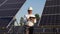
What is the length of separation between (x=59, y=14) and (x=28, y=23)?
871 centimetres

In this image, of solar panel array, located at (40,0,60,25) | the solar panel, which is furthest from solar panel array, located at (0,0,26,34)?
solar panel array, located at (40,0,60,25)

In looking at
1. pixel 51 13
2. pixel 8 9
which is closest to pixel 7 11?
pixel 8 9

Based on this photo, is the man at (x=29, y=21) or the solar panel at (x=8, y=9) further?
the solar panel at (x=8, y=9)

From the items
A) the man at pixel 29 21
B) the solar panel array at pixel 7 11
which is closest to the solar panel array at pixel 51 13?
the solar panel array at pixel 7 11

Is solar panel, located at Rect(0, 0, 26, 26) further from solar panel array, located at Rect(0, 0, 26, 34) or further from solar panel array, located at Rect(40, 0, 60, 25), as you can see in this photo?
solar panel array, located at Rect(40, 0, 60, 25)

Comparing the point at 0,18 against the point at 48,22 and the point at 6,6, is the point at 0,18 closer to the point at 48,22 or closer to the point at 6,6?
the point at 6,6

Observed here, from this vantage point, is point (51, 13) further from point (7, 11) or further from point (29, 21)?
point (29, 21)

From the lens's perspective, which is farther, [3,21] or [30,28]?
[3,21]

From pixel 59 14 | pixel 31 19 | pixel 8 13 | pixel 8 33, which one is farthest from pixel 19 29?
pixel 31 19

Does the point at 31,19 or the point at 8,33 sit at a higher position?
A: the point at 31,19

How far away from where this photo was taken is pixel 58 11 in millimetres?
17562

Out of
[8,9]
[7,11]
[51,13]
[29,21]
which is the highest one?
[8,9]

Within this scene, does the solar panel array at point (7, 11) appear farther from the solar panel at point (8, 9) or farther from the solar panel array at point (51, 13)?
the solar panel array at point (51, 13)

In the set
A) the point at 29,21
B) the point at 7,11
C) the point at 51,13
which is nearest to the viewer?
the point at 29,21
